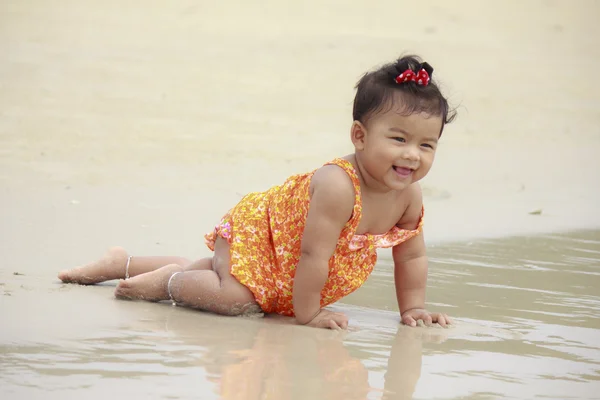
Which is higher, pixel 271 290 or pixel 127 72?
pixel 127 72

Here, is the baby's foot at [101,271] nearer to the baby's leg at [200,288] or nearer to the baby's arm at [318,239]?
the baby's leg at [200,288]

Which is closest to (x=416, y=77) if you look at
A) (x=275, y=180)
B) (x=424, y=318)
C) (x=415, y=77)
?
(x=415, y=77)

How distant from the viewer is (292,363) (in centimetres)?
259

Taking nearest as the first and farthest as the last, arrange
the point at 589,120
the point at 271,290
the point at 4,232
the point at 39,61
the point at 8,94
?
the point at 271,290
the point at 4,232
the point at 8,94
the point at 39,61
the point at 589,120

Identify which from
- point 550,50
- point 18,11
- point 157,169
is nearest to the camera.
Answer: point 157,169

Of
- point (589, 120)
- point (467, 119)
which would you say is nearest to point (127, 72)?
point (467, 119)

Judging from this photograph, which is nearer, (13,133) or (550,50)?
(13,133)

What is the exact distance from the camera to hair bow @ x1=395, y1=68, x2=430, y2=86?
3.19 metres

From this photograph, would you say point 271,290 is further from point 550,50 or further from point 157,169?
point 550,50

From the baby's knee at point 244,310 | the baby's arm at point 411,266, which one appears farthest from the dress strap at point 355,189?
the baby's knee at point 244,310

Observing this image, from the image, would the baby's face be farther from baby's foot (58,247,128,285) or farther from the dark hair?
baby's foot (58,247,128,285)

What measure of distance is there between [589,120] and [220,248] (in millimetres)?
6758

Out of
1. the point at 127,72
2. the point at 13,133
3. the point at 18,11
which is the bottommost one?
the point at 13,133

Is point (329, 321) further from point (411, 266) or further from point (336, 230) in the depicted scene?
point (411, 266)
